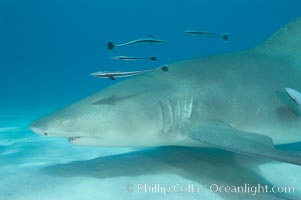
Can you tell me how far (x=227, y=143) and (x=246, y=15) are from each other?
109586 millimetres

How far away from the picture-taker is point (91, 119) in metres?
3.58

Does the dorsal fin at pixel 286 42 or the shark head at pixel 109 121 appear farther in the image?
the dorsal fin at pixel 286 42

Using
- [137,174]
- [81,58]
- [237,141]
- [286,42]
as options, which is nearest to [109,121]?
[137,174]

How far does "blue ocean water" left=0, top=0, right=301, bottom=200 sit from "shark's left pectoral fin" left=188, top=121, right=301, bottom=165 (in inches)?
21.7

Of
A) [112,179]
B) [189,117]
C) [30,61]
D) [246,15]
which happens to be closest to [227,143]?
[189,117]

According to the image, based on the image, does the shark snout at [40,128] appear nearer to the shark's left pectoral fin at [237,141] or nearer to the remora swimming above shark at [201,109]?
the remora swimming above shark at [201,109]

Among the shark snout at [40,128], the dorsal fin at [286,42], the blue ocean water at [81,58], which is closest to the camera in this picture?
the shark snout at [40,128]

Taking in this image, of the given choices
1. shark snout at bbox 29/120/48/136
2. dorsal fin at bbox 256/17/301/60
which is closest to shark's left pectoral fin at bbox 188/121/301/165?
shark snout at bbox 29/120/48/136

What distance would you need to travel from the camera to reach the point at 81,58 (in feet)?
385

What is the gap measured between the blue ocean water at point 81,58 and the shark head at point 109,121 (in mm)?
466

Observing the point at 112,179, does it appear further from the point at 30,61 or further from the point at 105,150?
the point at 30,61

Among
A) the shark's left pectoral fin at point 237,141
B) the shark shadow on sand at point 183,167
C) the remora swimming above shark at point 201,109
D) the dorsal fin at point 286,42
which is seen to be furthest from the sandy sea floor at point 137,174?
the dorsal fin at point 286,42

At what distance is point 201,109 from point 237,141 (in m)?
0.99

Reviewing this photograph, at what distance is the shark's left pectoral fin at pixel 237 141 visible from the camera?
2.77 metres
